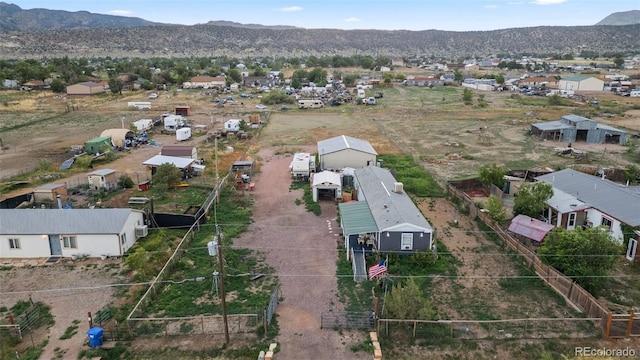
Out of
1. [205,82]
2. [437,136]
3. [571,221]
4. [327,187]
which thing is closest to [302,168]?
[327,187]

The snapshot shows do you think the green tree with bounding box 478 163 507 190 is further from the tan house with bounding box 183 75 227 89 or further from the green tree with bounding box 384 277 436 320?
the tan house with bounding box 183 75 227 89

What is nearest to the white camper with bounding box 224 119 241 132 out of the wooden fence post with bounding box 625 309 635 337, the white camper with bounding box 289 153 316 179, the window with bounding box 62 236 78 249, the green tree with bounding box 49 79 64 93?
the white camper with bounding box 289 153 316 179

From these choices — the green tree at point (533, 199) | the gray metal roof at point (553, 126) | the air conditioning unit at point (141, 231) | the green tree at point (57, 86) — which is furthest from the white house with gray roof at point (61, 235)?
the green tree at point (57, 86)

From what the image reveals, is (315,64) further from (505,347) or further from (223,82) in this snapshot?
(505,347)

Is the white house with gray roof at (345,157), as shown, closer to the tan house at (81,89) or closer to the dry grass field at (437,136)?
the dry grass field at (437,136)

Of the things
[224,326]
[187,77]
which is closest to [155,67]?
[187,77]

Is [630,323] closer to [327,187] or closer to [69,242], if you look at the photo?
[327,187]
